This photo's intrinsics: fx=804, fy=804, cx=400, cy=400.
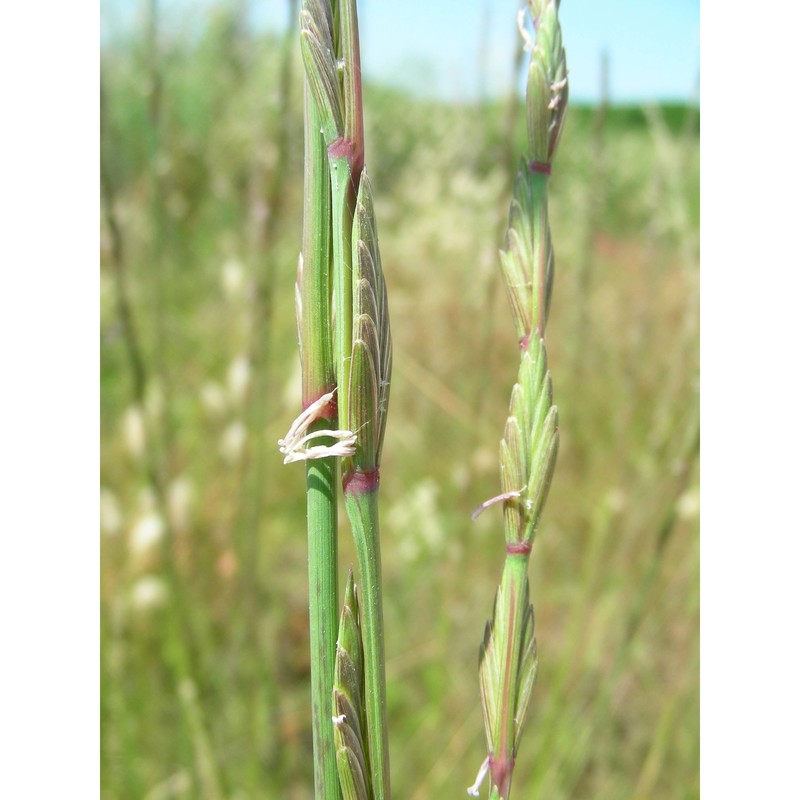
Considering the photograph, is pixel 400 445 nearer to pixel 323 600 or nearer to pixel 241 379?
pixel 241 379

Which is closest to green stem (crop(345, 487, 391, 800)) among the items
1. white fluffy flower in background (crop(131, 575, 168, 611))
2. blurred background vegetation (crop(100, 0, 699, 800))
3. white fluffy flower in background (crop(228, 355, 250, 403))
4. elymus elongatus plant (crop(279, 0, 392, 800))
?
elymus elongatus plant (crop(279, 0, 392, 800))

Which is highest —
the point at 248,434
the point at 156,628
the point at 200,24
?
the point at 200,24

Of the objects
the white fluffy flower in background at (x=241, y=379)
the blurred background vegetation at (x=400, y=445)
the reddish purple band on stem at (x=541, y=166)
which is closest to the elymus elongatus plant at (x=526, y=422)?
the reddish purple band on stem at (x=541, y=166)

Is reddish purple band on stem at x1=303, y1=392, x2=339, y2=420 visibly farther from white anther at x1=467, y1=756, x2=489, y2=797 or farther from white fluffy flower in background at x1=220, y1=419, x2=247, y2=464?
white fluffy flower in background at x1=220, y1=419, x2=247, y2=464

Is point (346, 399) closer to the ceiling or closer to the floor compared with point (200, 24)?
closer to the floor
